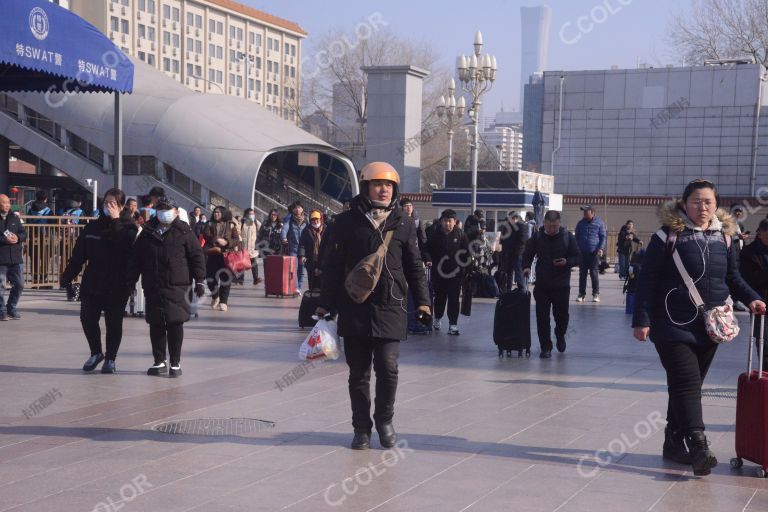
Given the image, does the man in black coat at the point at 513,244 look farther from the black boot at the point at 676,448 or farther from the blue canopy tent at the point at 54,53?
the black boot at the point at 676,448

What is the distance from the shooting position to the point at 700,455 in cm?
605

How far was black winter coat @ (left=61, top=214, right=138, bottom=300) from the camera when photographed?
955cm

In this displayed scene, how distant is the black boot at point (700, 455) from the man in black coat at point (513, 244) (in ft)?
41.4

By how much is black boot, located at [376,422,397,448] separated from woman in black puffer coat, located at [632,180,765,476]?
1.72m

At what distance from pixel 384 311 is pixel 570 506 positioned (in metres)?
1.84

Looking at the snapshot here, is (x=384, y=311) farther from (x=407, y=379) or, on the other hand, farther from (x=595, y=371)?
(x=595, y=371)

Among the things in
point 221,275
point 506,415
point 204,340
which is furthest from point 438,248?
point 506,415

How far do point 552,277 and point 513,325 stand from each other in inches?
28.0

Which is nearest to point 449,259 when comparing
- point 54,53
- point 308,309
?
point 308,309

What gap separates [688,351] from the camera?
6246 mm

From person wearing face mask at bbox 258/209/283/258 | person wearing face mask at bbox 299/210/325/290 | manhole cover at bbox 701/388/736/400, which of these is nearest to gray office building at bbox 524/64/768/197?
person wearing face mask at bbox 258/209/283/258

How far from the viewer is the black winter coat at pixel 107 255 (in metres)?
9.55

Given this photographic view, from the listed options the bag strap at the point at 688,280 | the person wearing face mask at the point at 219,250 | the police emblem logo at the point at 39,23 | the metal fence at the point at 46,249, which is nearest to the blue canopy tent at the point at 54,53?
the police emblem logo at the point at 39,23

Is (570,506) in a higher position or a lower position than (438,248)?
lower
